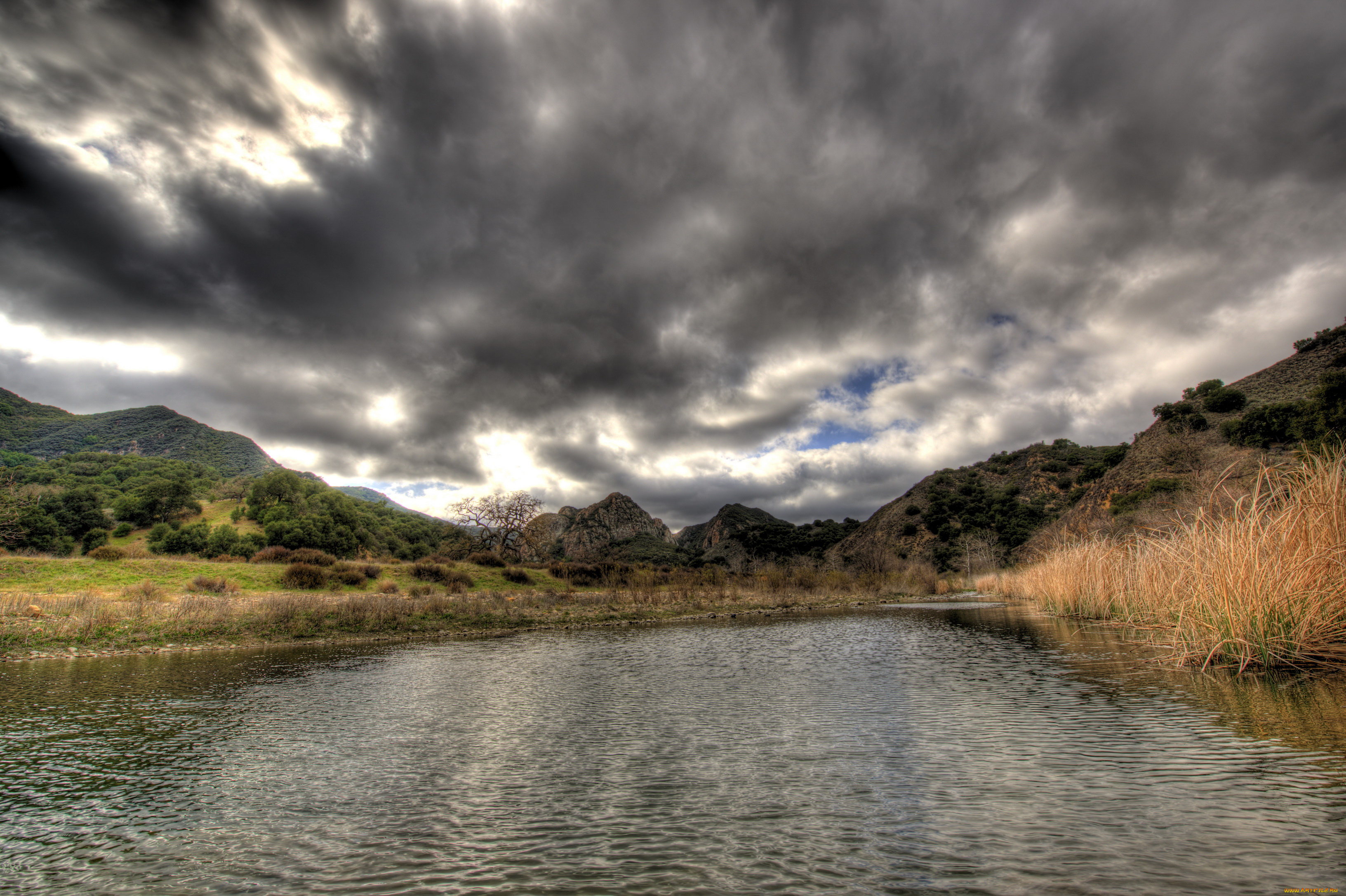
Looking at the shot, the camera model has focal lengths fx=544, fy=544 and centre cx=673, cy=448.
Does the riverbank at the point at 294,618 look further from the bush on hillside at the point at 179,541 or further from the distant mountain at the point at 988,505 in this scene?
the distant mountain at the point at 988,505

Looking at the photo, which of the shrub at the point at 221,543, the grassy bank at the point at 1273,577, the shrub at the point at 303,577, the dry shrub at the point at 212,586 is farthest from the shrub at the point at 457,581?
the grassy bank at the point at 1273,577

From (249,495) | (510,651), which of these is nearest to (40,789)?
(510,651)

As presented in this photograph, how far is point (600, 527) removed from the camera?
13925 cm

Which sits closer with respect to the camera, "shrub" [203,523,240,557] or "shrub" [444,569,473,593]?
"shrub" [444,569,473,593]

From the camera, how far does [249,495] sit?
79.2 m

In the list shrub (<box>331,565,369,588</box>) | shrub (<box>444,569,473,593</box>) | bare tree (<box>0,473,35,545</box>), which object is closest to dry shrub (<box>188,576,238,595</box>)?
shrub (<box>331,565,369,588</box>)

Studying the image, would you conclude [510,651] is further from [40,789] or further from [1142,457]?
[1142,457]

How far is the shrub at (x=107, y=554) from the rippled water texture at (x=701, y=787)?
120 feet

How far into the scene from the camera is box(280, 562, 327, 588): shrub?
38875 millimetres

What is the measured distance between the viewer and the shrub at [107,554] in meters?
38.1

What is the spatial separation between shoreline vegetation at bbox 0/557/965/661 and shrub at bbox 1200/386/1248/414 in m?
38.4

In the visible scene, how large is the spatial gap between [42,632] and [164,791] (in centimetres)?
2295

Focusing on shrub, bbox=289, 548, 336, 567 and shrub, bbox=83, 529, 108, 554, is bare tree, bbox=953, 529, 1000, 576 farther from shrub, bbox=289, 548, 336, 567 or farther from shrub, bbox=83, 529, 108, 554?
shrub, bbox=83, 529, 108, 554

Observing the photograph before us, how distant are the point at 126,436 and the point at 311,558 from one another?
7491 inches
